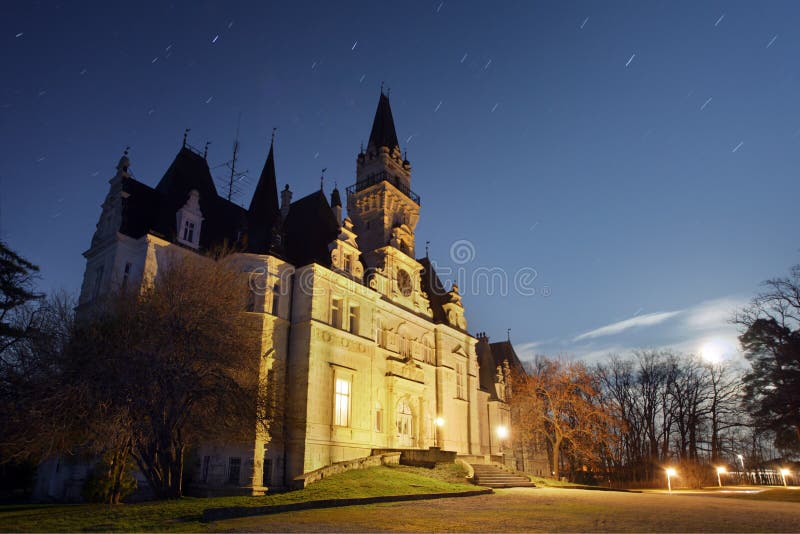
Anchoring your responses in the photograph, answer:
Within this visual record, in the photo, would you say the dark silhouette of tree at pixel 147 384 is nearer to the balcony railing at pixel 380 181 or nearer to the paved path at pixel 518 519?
the paved path at pixel 518 519

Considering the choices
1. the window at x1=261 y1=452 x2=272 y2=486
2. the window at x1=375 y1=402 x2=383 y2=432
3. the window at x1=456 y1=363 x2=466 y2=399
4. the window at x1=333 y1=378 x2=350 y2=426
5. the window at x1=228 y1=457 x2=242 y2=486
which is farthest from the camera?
the window at x1=456 y1=363 x2=466 y2=399

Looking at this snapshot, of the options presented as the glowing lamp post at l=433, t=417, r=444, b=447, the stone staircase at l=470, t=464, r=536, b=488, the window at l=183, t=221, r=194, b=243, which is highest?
the window at l=183, t=221, r=194, b=243

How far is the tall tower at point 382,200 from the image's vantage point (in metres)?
39.7

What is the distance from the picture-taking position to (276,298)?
96.5 ft

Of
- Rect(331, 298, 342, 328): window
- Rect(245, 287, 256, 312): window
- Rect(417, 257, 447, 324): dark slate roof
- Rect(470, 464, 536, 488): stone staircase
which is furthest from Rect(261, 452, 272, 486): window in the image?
Rect(417, 257, 447, 324): dark slate roof

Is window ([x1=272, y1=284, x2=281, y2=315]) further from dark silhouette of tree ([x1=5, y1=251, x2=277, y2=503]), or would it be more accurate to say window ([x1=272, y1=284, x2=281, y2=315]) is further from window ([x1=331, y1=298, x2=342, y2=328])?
dark silhouette of tree ([x1=5, y1=251, x2=277, y2=503])

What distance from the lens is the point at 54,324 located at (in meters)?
17.4

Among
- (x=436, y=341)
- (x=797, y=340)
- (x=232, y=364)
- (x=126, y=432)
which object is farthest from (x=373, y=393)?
(x=797, y=340)

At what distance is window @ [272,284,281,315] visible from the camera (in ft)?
95.6

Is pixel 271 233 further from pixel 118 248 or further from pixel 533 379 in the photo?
pixel 533 379

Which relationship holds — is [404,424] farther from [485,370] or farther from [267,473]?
[485,370]

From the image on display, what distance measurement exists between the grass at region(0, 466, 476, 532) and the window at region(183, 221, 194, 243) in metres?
14.8

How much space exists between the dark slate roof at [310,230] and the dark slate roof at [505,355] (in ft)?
115

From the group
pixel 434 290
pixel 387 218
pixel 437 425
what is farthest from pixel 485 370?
pixel 387 218
